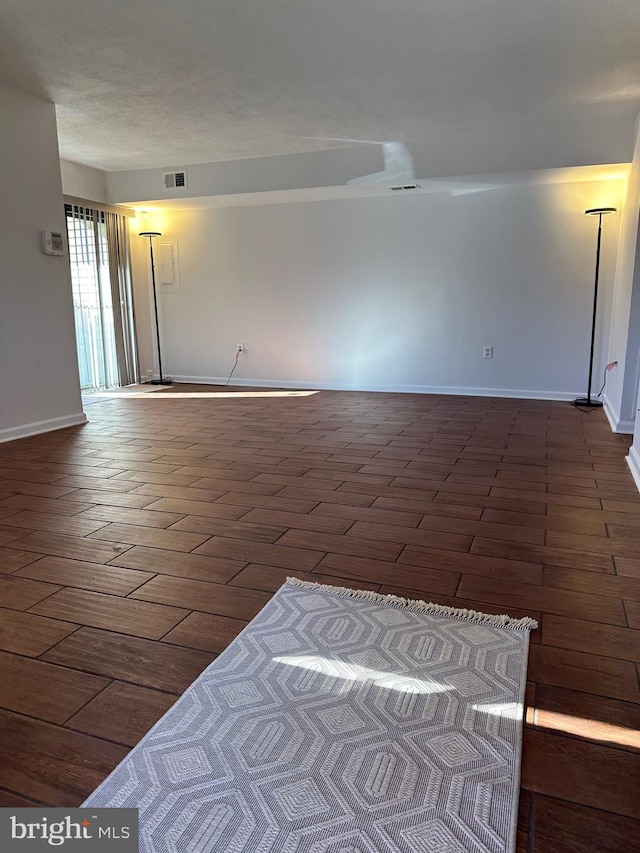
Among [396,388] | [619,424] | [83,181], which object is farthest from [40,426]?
[619,424]

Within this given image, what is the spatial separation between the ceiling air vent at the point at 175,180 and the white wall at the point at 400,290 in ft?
2.14

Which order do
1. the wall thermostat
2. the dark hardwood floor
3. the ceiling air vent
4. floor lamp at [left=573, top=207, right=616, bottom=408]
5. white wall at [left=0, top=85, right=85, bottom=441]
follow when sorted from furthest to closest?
1. the ceiling air vent
2. floor lamp at [left=573, top=207, right=616, bottom=408]
3. the wall thermostat
4. white wall at [left=0, top=85, right=85, bottom=441]
5. the dark hardwood floor

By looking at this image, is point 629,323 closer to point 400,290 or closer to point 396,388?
point 400,290

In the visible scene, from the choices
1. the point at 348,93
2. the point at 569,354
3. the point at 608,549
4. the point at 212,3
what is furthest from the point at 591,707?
the point at 569,354

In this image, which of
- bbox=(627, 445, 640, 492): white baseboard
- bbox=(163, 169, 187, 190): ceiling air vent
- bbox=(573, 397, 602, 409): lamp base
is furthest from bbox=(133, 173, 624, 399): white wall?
bbox=(627, 445, 640, 492): white baseboard

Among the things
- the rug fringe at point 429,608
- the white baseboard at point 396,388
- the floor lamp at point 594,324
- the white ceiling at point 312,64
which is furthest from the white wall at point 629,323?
the rug fringe at point 429,608

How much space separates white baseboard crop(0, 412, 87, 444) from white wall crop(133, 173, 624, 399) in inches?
98.3

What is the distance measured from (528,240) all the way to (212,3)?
11.9 ft

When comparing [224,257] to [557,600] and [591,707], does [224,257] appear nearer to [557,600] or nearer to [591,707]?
[557,600]

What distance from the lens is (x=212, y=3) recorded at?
272 centimetres

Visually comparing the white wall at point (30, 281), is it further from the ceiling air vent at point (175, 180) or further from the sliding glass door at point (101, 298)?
the ceiling air vent at point (175, 180)

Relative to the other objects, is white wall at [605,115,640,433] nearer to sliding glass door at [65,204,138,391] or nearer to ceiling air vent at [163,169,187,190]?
ceiling air vent at [163,169,187,190]

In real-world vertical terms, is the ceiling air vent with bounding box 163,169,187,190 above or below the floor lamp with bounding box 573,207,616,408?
above

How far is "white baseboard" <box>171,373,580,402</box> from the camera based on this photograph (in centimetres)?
Result: 562
